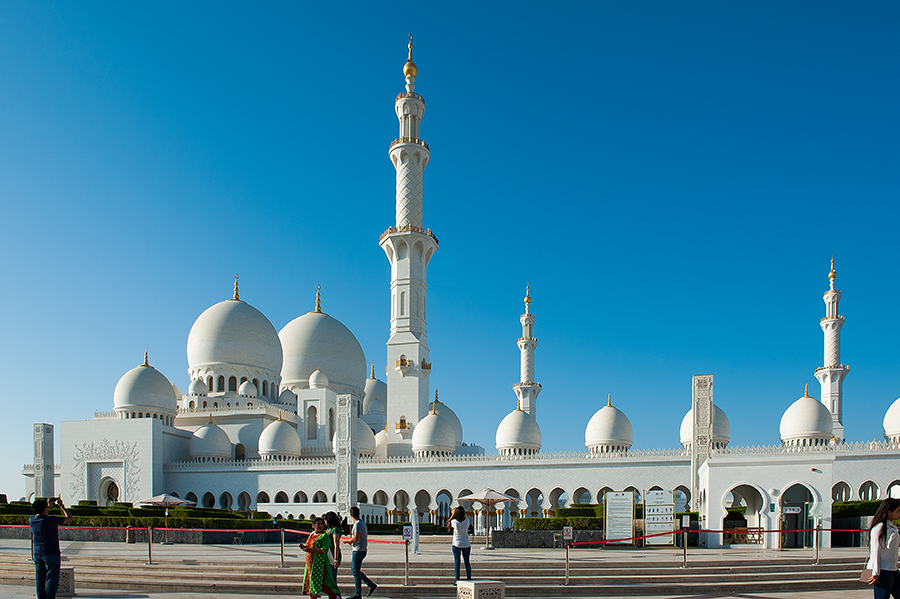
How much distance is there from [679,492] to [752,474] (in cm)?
1281

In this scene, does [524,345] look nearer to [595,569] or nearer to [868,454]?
[868,454]

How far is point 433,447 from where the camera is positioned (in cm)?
→ 4147

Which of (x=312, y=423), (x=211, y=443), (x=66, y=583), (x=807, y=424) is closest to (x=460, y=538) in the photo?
(x=66, y=583)

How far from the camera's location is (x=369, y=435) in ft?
145

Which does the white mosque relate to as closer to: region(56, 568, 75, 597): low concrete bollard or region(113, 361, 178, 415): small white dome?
region(113, 361, 178, 415): small white dome

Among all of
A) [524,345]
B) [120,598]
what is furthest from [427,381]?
[120,598]

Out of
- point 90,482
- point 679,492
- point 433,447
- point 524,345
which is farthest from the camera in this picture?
point 524,345

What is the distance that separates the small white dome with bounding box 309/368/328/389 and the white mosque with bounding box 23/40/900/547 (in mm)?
135

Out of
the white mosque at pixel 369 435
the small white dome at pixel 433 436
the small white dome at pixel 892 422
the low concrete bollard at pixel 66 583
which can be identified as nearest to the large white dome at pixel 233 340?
the white mosque at pixel 369 435

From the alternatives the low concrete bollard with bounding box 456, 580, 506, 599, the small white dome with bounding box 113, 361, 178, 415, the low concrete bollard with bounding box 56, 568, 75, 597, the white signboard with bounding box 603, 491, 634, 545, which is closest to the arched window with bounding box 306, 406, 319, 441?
the small white dome with bounding box 113, 361, 178, 415

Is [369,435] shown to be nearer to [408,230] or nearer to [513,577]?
[408,230]

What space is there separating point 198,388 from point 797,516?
35.6 m

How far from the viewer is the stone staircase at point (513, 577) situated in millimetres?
13133

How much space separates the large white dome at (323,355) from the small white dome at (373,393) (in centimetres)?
206
